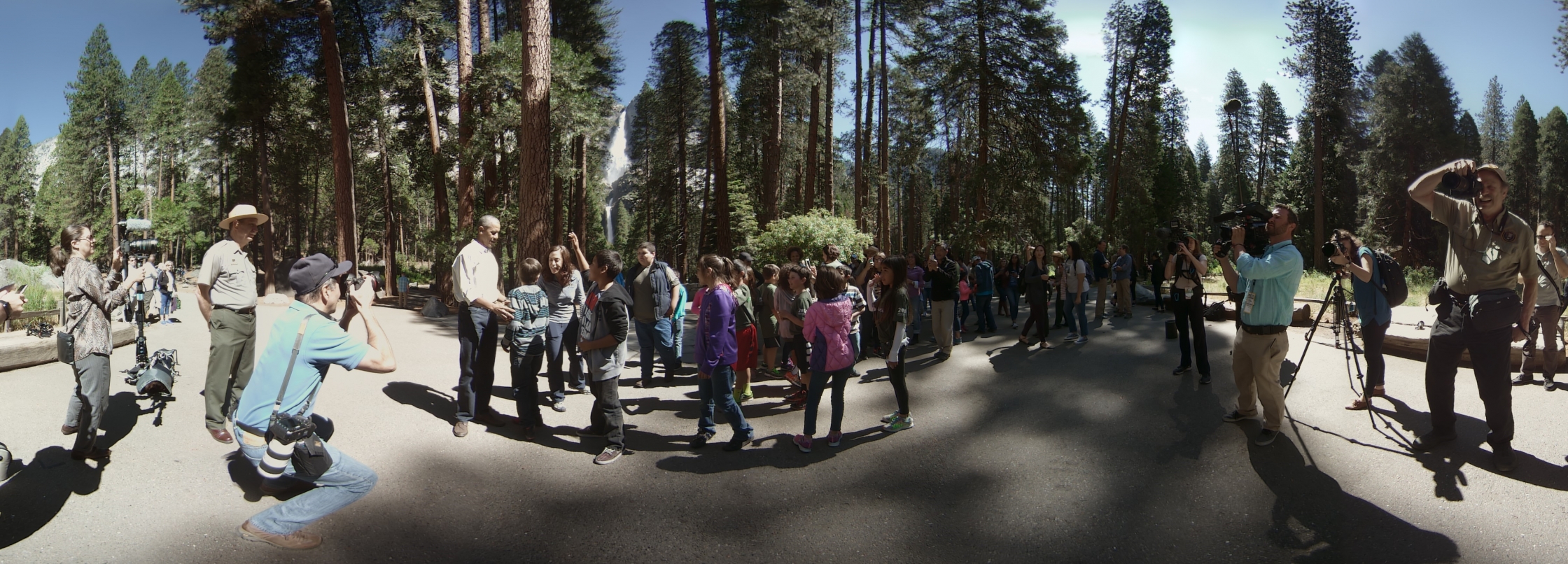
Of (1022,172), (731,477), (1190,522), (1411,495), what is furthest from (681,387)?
(1022,172)

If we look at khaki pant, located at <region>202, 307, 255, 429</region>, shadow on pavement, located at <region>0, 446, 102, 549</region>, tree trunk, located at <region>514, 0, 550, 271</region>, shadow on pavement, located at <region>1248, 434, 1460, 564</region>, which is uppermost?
tree trunk, located at <region>514, 0, 550, 271</region>

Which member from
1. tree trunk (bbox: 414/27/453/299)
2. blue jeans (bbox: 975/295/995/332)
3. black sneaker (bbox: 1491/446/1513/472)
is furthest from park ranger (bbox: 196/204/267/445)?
tree trunk (bbox: 414/27/453/299)

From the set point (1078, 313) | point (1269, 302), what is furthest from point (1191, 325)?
point (1078, 313)

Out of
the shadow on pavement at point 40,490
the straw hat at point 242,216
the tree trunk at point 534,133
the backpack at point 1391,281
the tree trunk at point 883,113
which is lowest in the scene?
the shadow on pavement at point 40,490

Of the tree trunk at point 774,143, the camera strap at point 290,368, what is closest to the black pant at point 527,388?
the camera strap at point 290,368

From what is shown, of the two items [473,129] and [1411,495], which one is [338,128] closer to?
[473,129]

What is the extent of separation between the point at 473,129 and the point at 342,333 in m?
14.4

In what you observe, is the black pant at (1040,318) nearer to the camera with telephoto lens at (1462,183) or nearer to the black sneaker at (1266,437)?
the black sneaker at (1266,437)

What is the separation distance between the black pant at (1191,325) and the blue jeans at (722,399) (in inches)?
192

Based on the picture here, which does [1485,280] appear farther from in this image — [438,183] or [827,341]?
[438,183]

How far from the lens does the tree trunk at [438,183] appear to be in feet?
55.0

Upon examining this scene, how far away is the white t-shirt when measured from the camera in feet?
34.5

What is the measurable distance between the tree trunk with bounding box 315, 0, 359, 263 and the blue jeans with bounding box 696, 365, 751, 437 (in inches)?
469

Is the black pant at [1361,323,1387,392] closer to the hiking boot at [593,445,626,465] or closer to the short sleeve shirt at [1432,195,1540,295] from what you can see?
the short sleeve shirt at [1432,195,1540,295]
